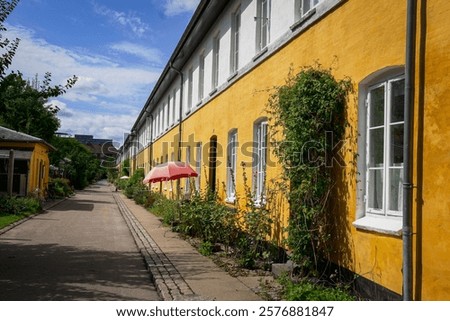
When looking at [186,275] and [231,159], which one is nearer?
[186,275]

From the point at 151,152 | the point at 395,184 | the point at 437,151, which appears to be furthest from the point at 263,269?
the point at 151,152

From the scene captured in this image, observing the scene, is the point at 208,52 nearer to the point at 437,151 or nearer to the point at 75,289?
the point at 75,289

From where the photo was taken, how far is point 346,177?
21.8 ft

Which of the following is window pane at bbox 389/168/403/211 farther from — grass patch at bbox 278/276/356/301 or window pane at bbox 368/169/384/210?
grass patch at bbox 278/276/356/301

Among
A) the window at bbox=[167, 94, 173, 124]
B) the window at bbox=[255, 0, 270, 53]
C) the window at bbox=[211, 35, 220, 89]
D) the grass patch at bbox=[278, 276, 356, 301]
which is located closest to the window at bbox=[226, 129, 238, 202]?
the window at bbox=[255, 0, 270, 53]

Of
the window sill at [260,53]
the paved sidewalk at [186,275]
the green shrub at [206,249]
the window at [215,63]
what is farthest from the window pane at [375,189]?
the window at [215,63]

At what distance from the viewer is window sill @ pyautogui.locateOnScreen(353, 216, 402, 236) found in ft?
17.7

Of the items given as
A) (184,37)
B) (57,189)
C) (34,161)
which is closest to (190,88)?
(184,37)

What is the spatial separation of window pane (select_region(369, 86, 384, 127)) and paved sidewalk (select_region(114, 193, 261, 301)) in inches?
105

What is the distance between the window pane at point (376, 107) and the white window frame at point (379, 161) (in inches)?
0.5

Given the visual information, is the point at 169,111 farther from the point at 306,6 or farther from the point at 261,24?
the point at 306,6

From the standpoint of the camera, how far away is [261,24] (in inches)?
431

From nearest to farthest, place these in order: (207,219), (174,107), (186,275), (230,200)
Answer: (186,275) < (207,219) < (230,200) < (174,107)

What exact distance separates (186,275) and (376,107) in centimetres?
398
